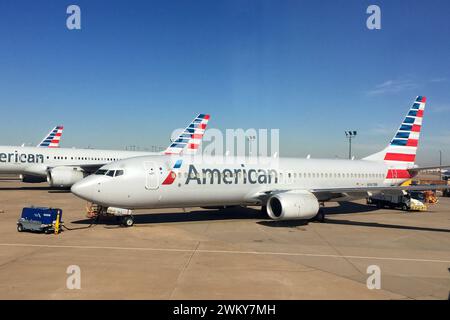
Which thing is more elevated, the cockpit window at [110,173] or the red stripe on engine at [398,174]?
the cockpit window at [110,173]

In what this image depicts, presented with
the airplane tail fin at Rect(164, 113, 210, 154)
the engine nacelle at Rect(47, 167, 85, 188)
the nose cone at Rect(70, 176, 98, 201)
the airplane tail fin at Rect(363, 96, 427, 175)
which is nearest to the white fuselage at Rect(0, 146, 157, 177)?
the engine nacelle at Rect(47, 167, 85, 188)

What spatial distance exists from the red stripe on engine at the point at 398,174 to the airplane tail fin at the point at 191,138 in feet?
105

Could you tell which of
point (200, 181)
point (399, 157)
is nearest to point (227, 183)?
point (200, 181)

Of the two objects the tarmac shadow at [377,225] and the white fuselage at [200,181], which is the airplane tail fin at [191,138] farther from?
the tarmac shadow at [377,225]

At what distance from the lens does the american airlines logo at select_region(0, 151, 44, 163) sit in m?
41.9

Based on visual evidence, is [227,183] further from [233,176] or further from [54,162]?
[54,162]

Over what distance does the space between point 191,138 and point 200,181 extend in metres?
36.9

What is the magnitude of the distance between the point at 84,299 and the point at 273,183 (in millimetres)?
16843

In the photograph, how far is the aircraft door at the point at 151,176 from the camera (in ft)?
64.7

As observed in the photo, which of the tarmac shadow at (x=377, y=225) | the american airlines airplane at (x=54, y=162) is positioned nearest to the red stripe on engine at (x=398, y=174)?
the tarmac shadow at (x=377, y=225)

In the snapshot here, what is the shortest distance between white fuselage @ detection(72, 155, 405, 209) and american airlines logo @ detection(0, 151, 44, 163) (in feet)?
92.2

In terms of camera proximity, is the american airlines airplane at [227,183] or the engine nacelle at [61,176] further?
the engine nacelle at [61,176]
